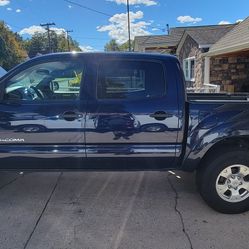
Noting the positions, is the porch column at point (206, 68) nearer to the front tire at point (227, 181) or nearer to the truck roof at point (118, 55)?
the truck roof at point (118, 55)

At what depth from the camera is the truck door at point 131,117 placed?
4105 mm

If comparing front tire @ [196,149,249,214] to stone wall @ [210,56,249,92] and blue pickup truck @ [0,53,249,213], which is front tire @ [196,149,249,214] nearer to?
blue pickup truck @ [0,53,249,213]

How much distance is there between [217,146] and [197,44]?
50.8ft

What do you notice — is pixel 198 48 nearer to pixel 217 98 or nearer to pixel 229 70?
pixel 229 70

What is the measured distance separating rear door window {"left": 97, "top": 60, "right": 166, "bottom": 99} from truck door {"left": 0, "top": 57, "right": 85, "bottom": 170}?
0.94 feet

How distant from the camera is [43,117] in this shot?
4.14 m

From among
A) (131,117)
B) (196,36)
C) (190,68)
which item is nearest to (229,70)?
(196,36)

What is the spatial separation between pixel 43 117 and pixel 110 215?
4.49 feet

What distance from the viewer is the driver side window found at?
4.26 m

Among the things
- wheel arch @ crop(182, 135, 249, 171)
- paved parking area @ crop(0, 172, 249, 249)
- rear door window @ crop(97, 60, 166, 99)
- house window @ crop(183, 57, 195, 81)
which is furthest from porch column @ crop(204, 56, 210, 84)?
rear door window @ crop(97, 60, 166, 99)

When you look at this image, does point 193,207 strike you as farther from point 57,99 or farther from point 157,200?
point 57,99

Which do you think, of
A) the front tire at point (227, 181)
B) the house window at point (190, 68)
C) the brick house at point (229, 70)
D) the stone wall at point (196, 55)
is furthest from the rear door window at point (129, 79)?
the house window at point (190, 68)

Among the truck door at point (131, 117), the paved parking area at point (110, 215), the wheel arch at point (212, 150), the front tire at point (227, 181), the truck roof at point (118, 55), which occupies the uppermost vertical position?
the truck roof at point (118, 55)

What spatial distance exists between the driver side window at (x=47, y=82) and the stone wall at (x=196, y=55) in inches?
538
